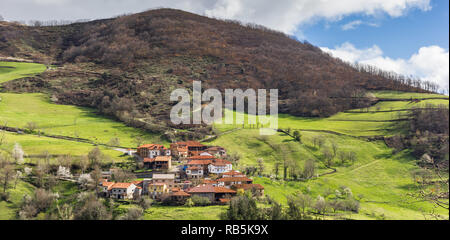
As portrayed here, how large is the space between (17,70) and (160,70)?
6092 cm

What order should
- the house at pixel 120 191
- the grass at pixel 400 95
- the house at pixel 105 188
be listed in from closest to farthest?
the house at pixel 120 191 < the house at pixel 105 188 < the grass at pixel 400 95

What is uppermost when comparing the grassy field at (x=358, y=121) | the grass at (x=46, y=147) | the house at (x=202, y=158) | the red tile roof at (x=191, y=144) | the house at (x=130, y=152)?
the grassy field at (x=358, y=121)

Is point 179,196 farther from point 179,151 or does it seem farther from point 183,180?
point 179,151

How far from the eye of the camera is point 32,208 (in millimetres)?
42094

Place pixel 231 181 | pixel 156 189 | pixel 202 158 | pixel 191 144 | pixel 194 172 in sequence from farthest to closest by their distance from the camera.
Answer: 1. pixel 191 144
2. pixel 202 158
3. pixel 194 172
4. pixel 231 181
5. pixel 156 189

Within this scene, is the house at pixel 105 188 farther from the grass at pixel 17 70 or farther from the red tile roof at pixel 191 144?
the grass at pixel 17 70

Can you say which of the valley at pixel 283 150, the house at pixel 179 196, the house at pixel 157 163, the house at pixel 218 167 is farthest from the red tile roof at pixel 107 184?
the house at pixel 218 167

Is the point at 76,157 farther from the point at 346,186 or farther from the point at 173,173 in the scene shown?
the point at 346,186

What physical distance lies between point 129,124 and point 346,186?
62.3 m

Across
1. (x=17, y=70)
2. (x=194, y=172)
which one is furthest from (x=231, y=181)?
(x=17, y=70)

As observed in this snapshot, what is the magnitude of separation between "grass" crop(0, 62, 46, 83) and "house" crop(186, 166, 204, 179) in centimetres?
9438

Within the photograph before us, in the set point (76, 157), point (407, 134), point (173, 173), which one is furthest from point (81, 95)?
point (407, 134)

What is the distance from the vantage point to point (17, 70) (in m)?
133

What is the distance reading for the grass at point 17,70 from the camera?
120 m
